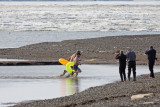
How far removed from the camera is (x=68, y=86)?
21484mm

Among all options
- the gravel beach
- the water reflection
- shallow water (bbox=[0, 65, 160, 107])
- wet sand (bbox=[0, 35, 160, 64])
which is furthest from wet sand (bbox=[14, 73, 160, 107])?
wet sand (bbox=[0, 35, 160, 64])

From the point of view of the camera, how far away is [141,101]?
14477 mm

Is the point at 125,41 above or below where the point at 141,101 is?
above

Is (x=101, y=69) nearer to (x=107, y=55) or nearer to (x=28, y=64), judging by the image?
(x=28, y=64)

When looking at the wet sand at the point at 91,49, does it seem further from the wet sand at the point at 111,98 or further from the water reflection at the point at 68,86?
the wet sand at the point at 111,98

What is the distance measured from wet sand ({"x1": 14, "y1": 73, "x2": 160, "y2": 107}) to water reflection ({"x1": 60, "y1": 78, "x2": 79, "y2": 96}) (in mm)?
628

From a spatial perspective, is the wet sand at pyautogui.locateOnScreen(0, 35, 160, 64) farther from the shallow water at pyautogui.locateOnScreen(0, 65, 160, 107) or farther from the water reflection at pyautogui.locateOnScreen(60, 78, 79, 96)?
the water reflection at pyautogui.locateOnScreen(60, 78, 79, 96)

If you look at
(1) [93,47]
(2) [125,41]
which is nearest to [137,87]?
(1) [93,47]

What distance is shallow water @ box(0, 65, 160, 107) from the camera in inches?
739

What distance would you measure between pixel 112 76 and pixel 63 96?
7.23 meters

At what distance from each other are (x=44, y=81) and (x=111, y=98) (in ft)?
24.6

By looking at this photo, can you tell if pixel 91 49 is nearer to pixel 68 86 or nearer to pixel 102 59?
pixel 102 59

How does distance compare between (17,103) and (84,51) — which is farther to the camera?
(84,51)

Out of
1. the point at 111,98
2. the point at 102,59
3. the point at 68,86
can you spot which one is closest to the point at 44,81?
the point at 68,86
